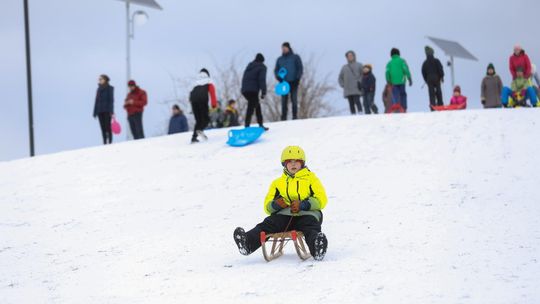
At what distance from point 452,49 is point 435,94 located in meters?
11.8

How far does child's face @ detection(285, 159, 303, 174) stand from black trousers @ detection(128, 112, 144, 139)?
12.3 meters

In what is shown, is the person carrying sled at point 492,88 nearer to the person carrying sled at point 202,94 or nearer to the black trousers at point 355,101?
the black trousers at point 355,101

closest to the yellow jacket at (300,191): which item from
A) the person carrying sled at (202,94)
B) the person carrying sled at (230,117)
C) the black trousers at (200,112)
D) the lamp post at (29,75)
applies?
the person carrying sled at (202,94)

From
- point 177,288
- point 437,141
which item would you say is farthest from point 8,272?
point 437,141

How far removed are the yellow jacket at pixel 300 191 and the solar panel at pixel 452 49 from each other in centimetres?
2149

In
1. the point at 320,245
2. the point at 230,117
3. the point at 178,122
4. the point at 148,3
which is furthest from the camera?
the point at 148,3

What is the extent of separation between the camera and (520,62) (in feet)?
65.4

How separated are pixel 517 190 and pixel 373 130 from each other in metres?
5.31

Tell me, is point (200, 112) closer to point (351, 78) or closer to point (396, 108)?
point (351, 78)

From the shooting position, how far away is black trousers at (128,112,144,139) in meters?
21.3

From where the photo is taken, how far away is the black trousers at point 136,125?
70.0 ft

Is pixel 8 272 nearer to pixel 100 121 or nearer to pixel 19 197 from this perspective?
pixel 19 197

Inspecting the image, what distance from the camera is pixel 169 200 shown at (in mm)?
14070

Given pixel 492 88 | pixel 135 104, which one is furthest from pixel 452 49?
pixel 135 104
